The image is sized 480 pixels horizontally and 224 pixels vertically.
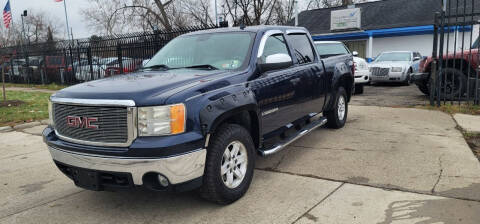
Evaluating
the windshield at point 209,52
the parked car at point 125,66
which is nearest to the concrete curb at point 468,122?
the windshield at point 209,52

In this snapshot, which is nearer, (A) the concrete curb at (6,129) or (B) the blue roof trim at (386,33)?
(A) the concrete curb at (6,129)

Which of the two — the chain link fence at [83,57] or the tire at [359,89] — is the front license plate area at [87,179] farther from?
the tire at [359,89]

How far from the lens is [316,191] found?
13.0 feet

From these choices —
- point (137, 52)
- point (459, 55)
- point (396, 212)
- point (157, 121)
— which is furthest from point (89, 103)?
point (137, 52)

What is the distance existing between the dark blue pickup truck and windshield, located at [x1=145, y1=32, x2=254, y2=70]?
1cm

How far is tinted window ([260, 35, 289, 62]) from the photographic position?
4627 mm

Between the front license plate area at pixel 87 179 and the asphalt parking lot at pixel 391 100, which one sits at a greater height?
the front license plate area at pixel 87 179

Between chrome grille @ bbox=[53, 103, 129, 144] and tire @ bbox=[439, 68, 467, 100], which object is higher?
chrome grille @ bbox=[53, 103, 129, 144]

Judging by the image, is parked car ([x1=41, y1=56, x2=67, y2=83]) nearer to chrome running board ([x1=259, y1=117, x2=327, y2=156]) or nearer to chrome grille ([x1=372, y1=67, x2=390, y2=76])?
chrome grille ([x1=372, y1=67, x2=390, y2=76])

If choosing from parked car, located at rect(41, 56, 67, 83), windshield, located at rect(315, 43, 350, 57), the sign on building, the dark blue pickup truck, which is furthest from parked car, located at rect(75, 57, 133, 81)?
the sign on building

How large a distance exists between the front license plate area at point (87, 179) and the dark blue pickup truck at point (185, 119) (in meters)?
0.01

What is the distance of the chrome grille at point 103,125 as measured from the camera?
317 cm

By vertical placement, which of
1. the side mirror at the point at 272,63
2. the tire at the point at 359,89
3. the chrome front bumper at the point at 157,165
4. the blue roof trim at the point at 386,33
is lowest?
the tire at the point at 359,89

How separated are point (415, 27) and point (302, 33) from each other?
Answer: 20064 millimetres
